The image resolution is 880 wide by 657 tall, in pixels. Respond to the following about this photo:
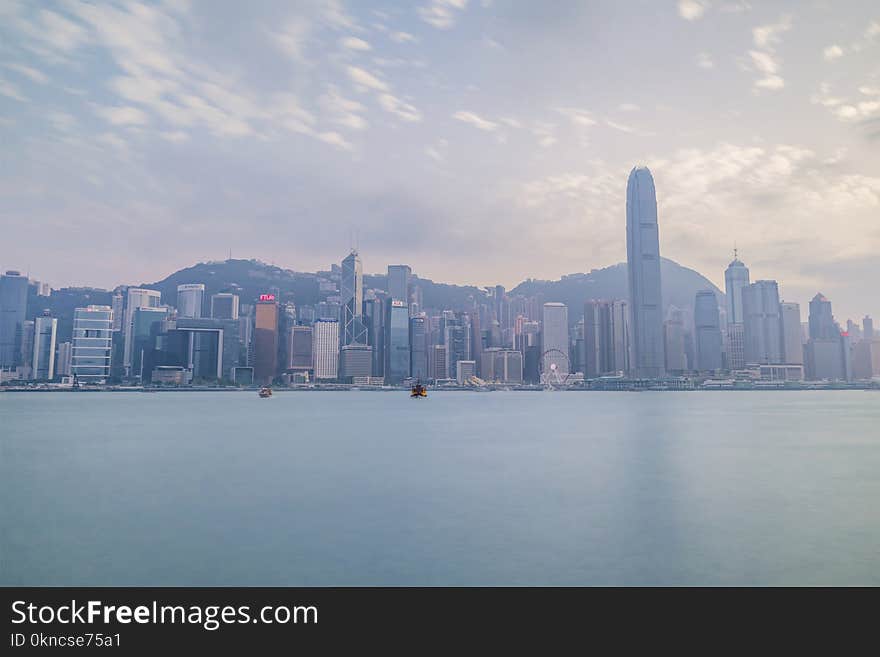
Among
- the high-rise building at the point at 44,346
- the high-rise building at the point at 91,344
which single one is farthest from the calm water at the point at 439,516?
the high-rise building at the point at 91,344

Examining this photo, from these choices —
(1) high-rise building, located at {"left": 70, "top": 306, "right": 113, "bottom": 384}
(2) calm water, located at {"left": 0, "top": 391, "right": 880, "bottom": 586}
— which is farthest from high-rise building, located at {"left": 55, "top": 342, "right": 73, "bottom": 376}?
(2) calm water, located at {"left": 0, "top": 391, "right": 880, "bottom": 586}

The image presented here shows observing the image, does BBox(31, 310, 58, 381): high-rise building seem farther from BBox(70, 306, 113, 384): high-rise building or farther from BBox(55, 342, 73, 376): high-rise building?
BBox(70, 306, 113, 384): high-rise building

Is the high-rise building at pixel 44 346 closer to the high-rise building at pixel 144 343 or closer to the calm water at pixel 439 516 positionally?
the high-rise building at pixel 144 343

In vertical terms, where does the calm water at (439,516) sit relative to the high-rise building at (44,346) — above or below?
below

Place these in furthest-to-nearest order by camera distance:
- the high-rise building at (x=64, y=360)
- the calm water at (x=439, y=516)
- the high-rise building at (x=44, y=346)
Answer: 1. the high-rise building at (x=64, y=360)
2. the high-rise building at (x=44, y=346)
3. the calm water at (x=439, y=516)

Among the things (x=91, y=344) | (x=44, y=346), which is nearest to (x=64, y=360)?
(x=91, y=344)
